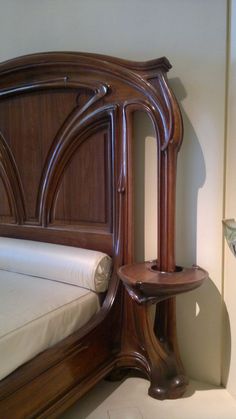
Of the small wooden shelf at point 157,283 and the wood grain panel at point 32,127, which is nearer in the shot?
the small wooden shelf at point 157,283

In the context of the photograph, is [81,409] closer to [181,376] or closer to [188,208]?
[181,376]

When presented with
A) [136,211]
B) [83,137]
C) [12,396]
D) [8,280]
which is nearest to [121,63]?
[83,137]

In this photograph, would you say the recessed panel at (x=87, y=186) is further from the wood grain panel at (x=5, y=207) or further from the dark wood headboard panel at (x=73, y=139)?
the wood grain panel at (x=5, y=207)

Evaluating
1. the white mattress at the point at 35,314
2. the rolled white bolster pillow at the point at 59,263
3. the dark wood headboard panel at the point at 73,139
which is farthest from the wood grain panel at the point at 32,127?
the white mattress at the point at 35,314

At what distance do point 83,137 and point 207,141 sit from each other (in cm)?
67

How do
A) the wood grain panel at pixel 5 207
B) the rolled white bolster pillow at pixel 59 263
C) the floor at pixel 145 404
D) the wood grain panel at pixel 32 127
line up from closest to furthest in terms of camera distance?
1. the floor at pixel 145 404
2. the rolled white bolster pillow at pixel 59 263
3. the wood grain panel at pixel 32 127
4. the wood grain panel at pixel 5 207

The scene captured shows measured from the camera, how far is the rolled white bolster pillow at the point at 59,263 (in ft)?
5.27

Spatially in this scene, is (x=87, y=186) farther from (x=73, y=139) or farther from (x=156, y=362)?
(x=156, y=362)

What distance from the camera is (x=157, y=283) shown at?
1343mm

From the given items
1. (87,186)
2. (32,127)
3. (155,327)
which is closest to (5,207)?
(32,127)

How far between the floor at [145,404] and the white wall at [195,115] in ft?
0.43

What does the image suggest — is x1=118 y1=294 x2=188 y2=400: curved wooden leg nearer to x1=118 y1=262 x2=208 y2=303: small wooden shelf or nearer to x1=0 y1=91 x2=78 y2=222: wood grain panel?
x1=118 y1=262 x2=208 y2=303: small wooden shelf

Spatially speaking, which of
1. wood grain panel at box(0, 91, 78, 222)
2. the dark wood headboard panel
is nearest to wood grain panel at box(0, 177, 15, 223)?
the dark wood headboard panel

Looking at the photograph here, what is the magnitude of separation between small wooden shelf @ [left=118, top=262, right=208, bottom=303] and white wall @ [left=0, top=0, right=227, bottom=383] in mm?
237
